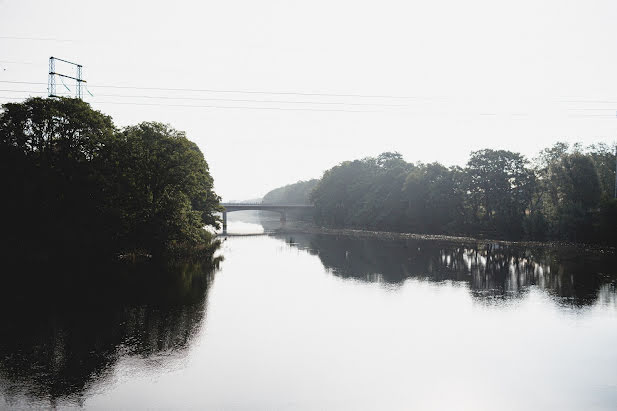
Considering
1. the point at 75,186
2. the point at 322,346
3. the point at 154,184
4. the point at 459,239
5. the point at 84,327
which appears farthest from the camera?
the point at 459,239

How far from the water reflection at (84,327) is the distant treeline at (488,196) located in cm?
6975

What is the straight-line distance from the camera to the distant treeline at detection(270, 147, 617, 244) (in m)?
82.0

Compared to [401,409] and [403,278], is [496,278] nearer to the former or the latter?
[403,278]

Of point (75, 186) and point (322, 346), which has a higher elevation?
point (75, 186)

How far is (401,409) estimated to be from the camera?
18953 mm

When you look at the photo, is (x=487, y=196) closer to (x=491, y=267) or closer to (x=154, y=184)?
(x=491, y=267)

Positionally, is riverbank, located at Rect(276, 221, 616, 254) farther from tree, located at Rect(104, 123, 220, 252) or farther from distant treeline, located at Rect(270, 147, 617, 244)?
tree, located at Rect(104, 123, 220, 252)

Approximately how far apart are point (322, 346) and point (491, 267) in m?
41.4

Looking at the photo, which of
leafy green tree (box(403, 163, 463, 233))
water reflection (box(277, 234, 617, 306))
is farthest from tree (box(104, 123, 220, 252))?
leafy green tree (box(403, 163, 463, 233))

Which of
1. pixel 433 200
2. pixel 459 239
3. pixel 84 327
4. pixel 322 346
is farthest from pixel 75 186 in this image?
pixel 433 200

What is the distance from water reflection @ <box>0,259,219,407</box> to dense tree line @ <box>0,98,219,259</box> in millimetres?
8302

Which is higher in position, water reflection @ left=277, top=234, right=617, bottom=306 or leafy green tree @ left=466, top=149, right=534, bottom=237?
leafy green tree @ left=466, top=149, right=534, bottom=237

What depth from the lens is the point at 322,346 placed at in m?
26.8

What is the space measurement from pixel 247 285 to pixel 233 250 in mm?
36819
